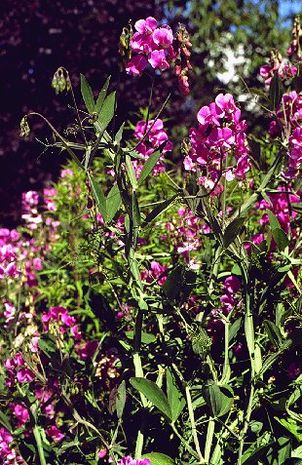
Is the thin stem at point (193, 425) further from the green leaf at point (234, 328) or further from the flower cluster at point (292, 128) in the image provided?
the flower cluster at point (292, 128)

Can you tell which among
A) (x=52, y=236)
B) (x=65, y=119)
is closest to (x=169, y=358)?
(x=52, y=236)

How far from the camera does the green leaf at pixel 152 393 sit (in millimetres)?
1736

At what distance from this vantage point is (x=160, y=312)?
192 centimetres

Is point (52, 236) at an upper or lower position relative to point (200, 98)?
lower

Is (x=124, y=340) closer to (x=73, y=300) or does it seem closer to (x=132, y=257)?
(x=132, y=257)

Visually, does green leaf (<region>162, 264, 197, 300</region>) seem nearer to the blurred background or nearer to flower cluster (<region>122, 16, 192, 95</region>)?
flower cluster (<region>122, 16, 192, 95</region>)

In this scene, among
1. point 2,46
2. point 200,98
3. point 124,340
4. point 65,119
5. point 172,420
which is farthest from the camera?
point 200,98

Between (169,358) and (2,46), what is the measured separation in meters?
7.04

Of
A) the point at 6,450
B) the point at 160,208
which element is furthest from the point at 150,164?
the point at 6,450

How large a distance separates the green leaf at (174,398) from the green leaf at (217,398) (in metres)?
0.08

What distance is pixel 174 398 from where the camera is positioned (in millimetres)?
1788

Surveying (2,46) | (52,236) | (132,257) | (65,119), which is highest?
(2,46)

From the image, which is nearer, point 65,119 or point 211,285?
point 211,285

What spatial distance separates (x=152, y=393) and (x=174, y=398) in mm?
67
